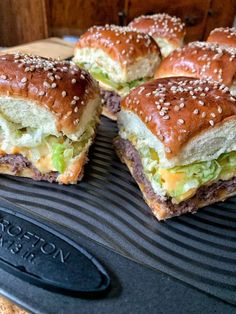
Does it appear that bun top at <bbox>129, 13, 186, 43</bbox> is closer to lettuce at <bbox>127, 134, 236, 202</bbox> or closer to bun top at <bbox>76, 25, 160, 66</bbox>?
bun top at <bbox>76, 25, 160, 66</bbox>

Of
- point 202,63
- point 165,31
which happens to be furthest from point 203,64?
point 165,31

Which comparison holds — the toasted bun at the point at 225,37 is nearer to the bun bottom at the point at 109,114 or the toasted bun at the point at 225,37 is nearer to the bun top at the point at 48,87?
the bun bottom at the point at 109,114

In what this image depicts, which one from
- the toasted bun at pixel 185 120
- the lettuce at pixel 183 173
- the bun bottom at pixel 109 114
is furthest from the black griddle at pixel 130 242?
the bun bottom at pixel 109 114

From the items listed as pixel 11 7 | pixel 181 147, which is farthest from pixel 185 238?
pixel 11 7

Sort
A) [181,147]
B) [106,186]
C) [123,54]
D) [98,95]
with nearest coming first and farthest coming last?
[181,147]
[106,186]
[98,95]
[123,54]

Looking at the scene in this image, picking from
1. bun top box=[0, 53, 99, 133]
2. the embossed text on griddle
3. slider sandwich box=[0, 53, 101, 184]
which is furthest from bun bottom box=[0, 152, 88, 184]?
the embossed text on griddle

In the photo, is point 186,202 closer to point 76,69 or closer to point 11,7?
point 76,69
